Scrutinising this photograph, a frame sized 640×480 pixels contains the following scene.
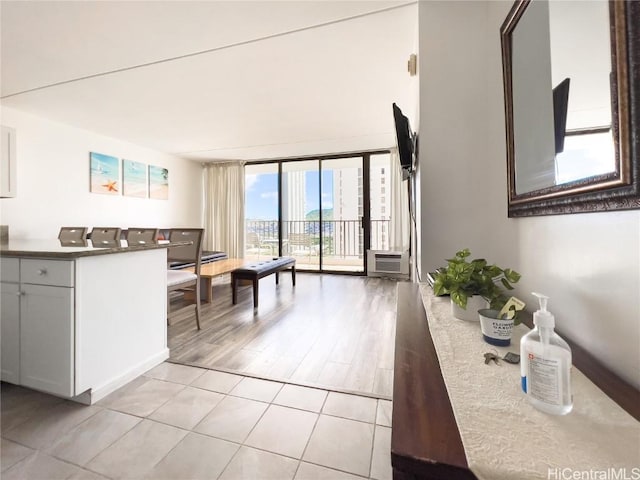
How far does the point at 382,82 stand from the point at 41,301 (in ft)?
10.2

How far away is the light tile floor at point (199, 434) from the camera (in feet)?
3.51

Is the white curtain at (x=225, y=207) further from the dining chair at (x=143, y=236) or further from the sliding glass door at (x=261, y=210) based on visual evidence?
the dining chair at (x=143, y=236)

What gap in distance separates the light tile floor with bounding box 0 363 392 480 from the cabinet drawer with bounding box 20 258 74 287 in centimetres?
67

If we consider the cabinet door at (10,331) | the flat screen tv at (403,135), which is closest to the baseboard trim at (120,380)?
the cabinet door at (10,331)

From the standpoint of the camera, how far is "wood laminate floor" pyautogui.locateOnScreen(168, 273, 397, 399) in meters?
1.78

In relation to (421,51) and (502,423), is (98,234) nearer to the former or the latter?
(421,51)

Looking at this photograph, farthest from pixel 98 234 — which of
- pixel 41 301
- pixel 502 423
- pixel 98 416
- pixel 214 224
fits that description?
pixel 502 423

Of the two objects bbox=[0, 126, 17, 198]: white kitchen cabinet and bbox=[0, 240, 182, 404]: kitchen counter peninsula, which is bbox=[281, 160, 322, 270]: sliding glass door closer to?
bbox=[0, 126, 17, 198]: white kitchen cabinet

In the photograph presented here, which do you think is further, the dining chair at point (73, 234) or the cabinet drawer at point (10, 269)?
the dining chair at point (73, 234)

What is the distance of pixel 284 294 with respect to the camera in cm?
383

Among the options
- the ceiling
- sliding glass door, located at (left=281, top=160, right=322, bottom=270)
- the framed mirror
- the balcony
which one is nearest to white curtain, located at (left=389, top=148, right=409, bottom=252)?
the balcony

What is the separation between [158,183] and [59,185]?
1616mm

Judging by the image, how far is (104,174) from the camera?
4.29 metres

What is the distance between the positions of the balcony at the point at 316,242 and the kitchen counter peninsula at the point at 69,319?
13.9ft
